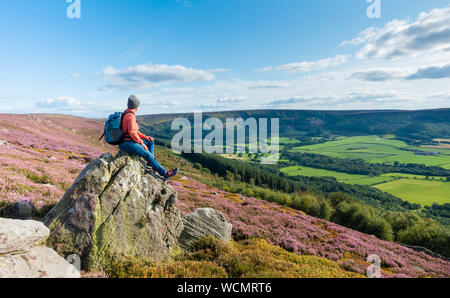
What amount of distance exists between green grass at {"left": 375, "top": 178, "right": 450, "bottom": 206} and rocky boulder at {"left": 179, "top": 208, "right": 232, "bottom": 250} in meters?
122

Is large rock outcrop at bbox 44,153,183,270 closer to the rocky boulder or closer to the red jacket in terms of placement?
the rocky boulder

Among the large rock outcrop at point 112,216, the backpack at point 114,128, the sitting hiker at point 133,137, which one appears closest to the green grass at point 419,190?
the large rock outcrop at point 112,216

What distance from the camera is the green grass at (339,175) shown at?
134 m

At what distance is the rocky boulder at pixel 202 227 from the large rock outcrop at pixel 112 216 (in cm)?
87

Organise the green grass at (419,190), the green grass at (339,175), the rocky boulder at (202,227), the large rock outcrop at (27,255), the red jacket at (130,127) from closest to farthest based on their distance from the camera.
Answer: the large rock outcrop at (27,255), the red jacket at (130,127), the rocky boulder at (202,227), the green grass at (419,190), the green grass at (339,175)

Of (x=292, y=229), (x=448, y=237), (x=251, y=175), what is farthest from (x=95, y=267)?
(x=251, y=175)

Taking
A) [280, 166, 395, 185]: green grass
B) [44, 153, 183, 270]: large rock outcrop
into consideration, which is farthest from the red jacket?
[280, 166, 395, 185]: green grass

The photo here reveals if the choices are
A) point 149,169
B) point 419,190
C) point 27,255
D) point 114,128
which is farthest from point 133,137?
point 419,190

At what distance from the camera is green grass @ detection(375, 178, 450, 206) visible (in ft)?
324

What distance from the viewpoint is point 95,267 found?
303 inches

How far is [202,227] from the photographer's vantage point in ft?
41.4

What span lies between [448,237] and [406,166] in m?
171

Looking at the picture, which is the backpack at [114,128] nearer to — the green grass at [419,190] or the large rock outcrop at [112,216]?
the large rock outcrop at [112,216]

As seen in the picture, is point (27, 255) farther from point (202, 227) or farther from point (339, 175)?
point (339, 175)
